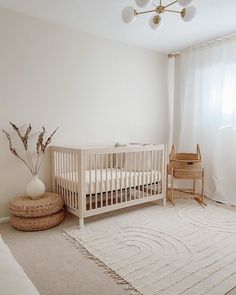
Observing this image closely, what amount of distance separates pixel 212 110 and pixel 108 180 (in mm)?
1958

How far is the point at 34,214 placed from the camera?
240 centimetres

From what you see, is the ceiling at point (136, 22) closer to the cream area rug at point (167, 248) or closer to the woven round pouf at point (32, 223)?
the woven round pouf at point (32, 223)

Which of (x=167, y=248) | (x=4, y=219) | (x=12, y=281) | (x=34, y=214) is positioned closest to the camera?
(x=12, y=281)

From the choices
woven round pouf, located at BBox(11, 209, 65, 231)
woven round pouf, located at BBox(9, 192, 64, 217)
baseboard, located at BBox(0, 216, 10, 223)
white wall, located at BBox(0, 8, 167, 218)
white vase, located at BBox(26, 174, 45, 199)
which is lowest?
baseboard, located at BBox(0, 216, 10, 223)

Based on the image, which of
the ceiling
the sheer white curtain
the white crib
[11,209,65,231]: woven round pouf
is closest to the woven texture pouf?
[11,209,65,231]: woven round pouf

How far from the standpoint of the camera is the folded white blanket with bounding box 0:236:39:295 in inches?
31.2

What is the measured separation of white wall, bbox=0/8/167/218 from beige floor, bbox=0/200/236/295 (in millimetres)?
714

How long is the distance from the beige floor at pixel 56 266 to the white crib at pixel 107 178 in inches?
18.0

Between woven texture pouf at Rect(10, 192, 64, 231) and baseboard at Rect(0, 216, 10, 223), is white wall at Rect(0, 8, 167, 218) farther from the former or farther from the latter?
woven texture pouf at Rect(10, 192, 64, 231)

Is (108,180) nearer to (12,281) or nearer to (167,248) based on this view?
(167,248)

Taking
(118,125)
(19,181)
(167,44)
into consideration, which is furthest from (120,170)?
(167,44)

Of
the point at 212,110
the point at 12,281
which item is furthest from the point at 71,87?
the point at 12,281

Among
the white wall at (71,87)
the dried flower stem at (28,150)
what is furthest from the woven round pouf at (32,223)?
the dried flower stem at (28,150)

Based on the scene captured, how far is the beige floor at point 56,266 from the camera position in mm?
1561
